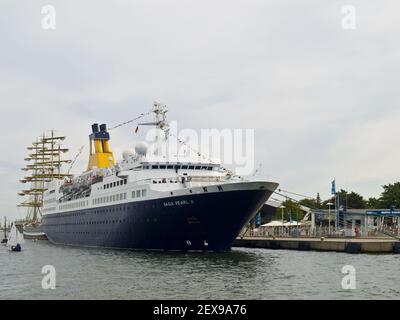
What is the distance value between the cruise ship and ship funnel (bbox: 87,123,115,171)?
20.9 ft

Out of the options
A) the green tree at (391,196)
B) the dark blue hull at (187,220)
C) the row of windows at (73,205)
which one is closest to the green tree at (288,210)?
the green tree at (391,196)

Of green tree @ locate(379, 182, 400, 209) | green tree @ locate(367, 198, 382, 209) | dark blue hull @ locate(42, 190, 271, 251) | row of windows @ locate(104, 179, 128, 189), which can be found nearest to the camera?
dark blue hull @ locate(42, 190, 271, 251)

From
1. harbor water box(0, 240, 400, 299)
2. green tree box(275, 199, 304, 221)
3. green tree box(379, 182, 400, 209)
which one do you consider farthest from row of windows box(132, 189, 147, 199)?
green tree box(379, 182, 400, 209)

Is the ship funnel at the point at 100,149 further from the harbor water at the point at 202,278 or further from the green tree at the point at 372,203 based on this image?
the green tree at the point at 372,203

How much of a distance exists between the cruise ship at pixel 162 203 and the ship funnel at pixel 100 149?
6374mm

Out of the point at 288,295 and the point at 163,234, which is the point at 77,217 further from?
the point at 288,295

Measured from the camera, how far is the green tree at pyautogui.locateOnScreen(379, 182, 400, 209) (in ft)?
319

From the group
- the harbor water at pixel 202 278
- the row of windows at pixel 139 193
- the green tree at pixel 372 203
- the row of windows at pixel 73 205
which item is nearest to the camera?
the harbor water at pixel 202 278

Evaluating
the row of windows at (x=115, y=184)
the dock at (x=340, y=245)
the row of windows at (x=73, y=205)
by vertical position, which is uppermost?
the row of windows at (x=115, y=184)

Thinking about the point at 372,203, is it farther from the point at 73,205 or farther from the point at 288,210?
the point at 73,205

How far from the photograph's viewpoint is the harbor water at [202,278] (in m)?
25.5

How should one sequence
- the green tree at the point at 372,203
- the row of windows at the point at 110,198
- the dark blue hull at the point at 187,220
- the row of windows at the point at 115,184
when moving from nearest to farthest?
1. the dark blue hull at the point at 187,220
2. the row of windows at the point at 110,198
3. the row of windows at the point at 115,184
4. the green tree at the point at 372,203

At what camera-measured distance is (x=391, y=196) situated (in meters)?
99.1

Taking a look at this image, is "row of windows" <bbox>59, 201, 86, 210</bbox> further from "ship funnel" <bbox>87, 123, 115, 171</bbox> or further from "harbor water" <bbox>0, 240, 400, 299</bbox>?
"harbor water" <bbox>0, 240, 400, 299</bbox>
